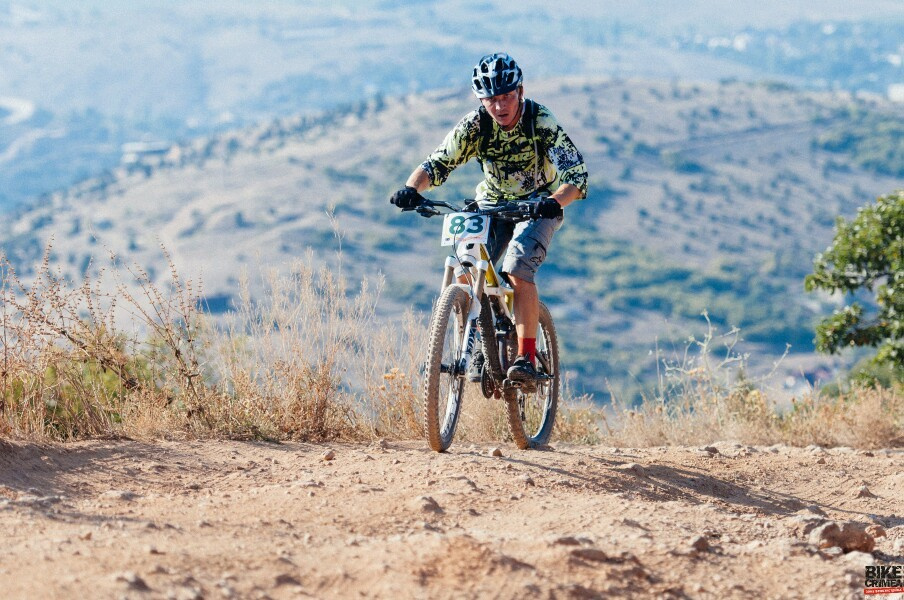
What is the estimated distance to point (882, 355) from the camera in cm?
1130

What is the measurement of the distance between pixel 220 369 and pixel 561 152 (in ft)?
8.58

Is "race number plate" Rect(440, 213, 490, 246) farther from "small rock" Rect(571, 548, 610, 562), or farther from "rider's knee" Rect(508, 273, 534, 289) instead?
"small rock" Rect(571, 548, 610, 562)

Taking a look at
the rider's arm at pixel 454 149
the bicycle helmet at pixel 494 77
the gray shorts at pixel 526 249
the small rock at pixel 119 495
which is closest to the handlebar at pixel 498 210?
the gray shorts at pixel 526 249

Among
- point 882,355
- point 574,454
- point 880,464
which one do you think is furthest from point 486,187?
point 882,355

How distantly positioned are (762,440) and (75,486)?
5.06m

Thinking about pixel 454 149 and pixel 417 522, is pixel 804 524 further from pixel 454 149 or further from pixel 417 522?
pixel 454 149

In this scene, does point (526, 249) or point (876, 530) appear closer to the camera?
point (876, 530)

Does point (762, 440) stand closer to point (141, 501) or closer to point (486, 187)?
point (486, 187)

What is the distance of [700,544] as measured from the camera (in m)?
3.95

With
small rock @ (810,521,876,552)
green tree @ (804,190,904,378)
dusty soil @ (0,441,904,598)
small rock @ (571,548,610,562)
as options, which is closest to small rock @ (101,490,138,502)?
dusty soil @ (0,441,904,598)

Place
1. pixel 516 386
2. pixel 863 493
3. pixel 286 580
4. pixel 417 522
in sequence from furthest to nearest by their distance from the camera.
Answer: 1. pixel 863 493
2. pixel 516 386
3. pixel 417 522
4. pixel 286 580

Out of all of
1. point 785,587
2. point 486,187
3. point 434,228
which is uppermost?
point 486,187

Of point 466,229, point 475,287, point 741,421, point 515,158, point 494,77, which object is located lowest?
point 741,421

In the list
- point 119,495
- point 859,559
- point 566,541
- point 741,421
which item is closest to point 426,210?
point 119,495
